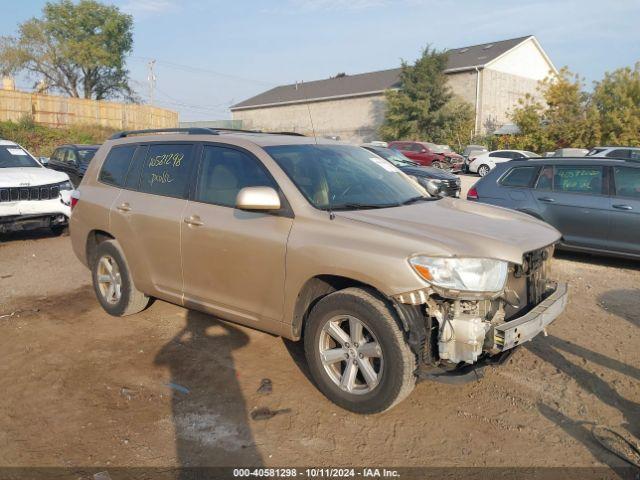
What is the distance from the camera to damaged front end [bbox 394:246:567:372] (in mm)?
3238

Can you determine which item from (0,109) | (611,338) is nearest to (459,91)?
(0,109)

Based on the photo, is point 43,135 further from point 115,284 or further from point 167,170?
point 167,170

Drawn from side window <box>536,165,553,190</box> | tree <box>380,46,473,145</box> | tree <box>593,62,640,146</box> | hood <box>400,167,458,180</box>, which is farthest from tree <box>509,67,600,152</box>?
side window <box>536,165,553,190</box>

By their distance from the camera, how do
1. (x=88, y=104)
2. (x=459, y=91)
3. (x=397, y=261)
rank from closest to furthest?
1. (x=397, y=261)
2. (x=88, y=104)
3. (x=459, y=91)

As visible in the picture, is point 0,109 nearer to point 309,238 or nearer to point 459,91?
point 459,91

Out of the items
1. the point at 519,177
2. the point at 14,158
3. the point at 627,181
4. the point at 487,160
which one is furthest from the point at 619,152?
the point at 14,158

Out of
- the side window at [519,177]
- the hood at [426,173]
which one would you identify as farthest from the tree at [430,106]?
the side window at [519,177]

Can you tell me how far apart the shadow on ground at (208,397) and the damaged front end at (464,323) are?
Answer: 125cm

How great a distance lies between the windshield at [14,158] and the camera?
10.0m

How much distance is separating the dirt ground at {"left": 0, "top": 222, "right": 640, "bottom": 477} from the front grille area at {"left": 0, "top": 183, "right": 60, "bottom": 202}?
409 cm

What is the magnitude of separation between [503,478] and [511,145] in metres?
33.4

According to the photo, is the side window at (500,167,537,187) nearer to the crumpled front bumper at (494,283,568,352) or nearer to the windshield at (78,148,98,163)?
the crumpled front bumper at (494,283,568,352)

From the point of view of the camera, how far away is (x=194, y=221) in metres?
4.45

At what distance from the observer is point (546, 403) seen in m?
3.79
